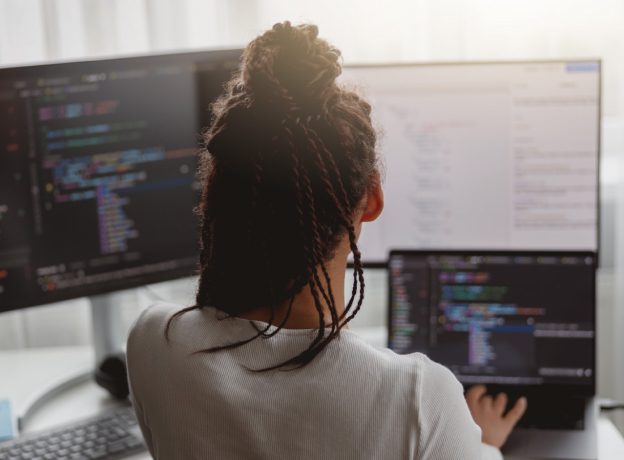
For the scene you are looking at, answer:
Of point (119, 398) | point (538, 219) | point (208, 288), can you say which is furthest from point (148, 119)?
point (538, 219)

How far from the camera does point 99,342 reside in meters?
1.54

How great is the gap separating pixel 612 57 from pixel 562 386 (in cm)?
72

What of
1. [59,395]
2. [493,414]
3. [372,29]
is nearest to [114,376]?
[59,395]

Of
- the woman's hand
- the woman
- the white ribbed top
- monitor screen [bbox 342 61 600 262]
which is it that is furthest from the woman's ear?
monitor screen [bbox 342 61 600 262]

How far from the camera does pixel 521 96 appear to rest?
149 centimetres

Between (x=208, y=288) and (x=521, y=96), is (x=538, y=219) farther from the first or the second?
(x=208, y=288)

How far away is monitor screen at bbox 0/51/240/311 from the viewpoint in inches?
52.2

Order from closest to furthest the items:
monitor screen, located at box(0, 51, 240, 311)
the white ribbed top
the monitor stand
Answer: the white ribbed top < monitor screen, located at box(0, 51, 240, 311) < the monitor stand

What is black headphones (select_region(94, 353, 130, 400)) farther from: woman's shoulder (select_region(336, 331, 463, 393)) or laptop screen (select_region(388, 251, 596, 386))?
woman's shoulder (select_region(336, 331, 463, 393))

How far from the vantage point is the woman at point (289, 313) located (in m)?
0.82

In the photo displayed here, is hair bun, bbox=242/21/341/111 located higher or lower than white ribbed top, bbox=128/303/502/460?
higher

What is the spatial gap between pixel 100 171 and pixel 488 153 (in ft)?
2.09

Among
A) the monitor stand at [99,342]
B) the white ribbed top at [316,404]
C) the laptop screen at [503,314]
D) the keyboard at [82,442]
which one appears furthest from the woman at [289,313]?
the monitor stand at [99,342]

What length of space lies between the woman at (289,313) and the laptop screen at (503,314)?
1.58ft
